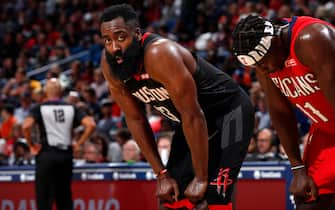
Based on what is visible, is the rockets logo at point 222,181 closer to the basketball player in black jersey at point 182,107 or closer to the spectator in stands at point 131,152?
the basketball player in black jersey at point 182,107

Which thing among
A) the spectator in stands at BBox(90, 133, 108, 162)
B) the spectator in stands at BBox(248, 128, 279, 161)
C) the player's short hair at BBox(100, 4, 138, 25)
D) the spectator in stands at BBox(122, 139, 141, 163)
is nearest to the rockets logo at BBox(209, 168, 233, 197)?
the player's short hair at BBox(100, 4, 138, 25)

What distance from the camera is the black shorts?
404cm

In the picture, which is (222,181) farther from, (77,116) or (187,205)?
(77,116)

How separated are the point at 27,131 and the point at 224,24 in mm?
5455

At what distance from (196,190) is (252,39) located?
0.91 metres

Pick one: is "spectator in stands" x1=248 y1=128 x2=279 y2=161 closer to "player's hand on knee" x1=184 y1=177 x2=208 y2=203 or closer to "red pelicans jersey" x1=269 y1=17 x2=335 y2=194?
"red pelicans jersey" x1=269 y1=17 x2=335 y2=194

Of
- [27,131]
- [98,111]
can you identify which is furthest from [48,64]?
[27,131]

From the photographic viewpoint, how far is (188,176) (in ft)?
13.4

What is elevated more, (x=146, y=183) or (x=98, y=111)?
(x=146, y=183)

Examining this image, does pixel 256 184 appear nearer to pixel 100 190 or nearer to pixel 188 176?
pixel 100 190

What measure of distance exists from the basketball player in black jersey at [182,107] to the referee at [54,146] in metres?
3.54

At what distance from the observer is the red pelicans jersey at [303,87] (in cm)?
363

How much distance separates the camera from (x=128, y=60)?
3.95m

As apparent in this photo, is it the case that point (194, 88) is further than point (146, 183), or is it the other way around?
point (146, 183)
